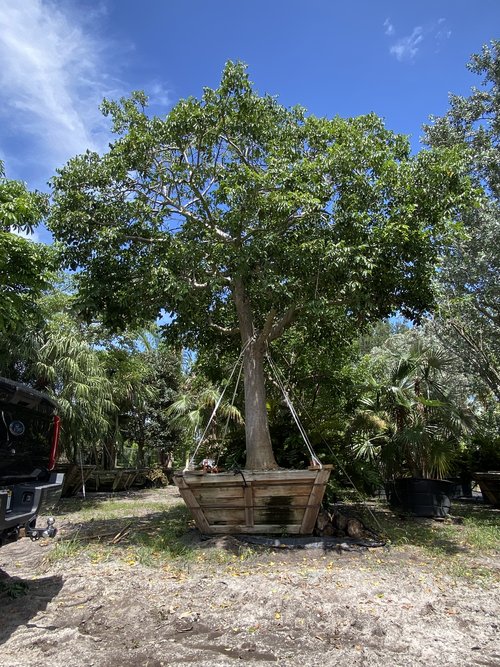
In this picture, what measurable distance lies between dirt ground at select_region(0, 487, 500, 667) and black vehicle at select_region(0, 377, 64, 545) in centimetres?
86

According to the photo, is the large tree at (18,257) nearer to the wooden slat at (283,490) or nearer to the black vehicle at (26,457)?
the black vehicle at (26,457)

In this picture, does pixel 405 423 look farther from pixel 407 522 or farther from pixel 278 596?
pixel 278 596

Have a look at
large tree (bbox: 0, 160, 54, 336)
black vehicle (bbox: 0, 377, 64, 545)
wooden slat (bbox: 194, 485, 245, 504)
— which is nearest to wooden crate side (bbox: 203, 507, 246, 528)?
wooden slat (bbox: 194, 485, 245, 504)

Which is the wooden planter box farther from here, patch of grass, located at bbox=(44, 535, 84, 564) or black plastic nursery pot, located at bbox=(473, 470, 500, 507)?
black plastic nursery pot, located at bbox=(473, 470, 500, 507)

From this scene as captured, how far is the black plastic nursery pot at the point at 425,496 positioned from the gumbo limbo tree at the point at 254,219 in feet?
12.2

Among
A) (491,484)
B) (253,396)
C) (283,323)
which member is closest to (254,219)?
(283,323)

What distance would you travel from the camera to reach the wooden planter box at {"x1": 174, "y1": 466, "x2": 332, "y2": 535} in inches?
273

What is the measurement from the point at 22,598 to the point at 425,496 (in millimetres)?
8017

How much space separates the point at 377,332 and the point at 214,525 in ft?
128

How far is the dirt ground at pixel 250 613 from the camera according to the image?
363cm

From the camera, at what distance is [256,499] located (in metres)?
7.17

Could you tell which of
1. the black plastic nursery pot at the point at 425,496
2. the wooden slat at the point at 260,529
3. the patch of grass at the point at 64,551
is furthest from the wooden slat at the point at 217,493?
the black plastic nursery pot at the point at 425,496

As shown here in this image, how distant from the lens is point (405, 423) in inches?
418

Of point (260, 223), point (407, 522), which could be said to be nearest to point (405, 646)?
point (407, 522)
